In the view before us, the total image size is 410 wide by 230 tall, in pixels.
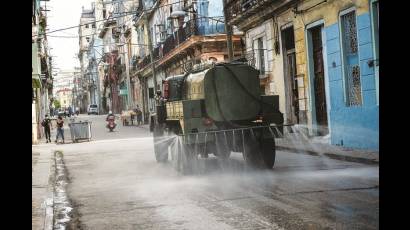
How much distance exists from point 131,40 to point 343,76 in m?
38.3

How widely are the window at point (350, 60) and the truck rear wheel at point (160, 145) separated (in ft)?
15.8

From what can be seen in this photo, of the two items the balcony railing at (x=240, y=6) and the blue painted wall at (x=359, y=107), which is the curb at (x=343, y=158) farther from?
the balcony railing at (x=240, y=6)

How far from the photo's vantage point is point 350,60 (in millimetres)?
13539

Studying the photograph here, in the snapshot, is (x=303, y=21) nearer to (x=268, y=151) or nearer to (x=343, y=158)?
(x=343, y=158)

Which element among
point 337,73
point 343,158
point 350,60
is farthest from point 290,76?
point 343,158

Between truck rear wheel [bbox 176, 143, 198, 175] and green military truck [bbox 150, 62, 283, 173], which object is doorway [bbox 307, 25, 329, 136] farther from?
truck rear wheel [bbox 176, 143, 198, 175]

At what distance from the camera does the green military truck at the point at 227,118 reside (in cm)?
1000

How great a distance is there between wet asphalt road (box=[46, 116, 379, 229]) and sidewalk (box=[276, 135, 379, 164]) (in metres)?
0.30

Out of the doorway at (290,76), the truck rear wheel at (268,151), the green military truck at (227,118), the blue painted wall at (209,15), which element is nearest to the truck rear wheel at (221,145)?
the green military truck at (227,118)

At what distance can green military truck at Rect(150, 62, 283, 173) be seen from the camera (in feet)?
32.8

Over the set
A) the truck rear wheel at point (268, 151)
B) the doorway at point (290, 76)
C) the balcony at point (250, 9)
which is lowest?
the truck rear wheel at point (268, 151)
